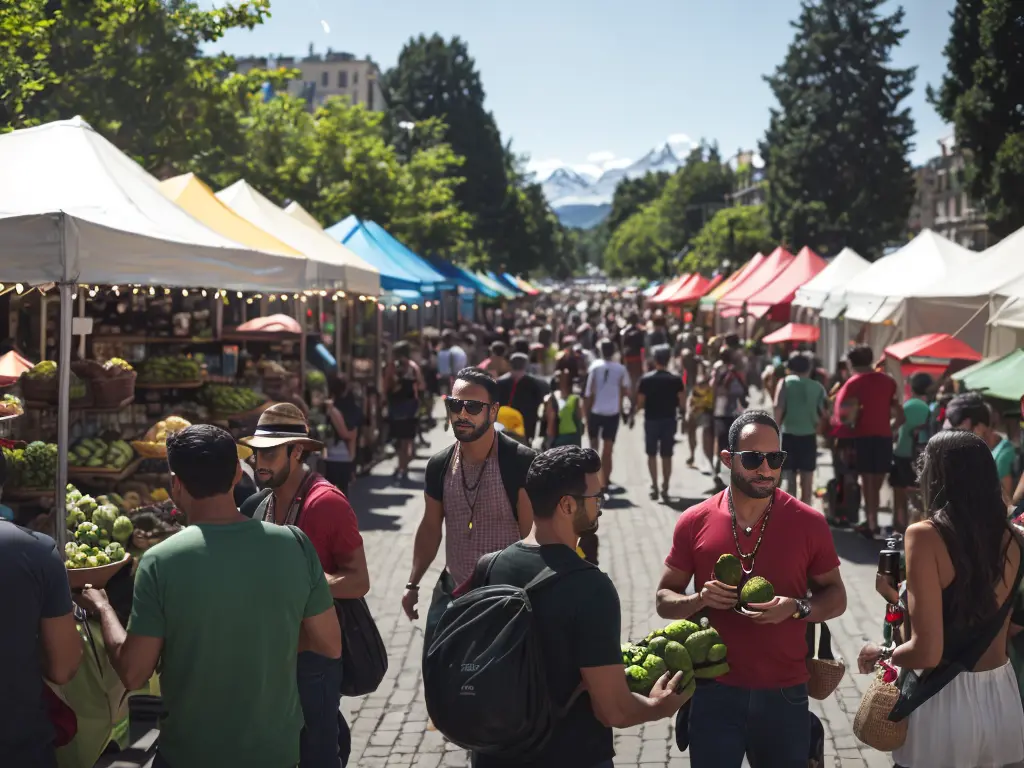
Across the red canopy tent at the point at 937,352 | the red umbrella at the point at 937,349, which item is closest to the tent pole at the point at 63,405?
the red canopy tent at the point at 937,352

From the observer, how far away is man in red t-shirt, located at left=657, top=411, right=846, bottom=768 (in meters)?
4.39

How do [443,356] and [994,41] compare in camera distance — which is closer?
[443,356]

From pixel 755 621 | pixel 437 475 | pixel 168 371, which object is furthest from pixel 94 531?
pixel 168 371

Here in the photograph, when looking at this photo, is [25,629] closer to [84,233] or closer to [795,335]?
[84,233]

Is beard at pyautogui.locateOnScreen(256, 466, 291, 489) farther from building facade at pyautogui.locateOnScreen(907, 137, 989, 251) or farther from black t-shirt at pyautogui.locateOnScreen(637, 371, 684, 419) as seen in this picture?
building facade at pyautogui.locateOnScreen(907, 137, 989, 251)

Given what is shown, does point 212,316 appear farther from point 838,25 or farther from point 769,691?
point 838,25

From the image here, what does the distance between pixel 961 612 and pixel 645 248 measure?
454ft

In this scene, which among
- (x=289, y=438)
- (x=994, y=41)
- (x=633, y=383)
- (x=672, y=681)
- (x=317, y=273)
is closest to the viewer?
(x=672, y=681)

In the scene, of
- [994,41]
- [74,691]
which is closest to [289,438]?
[74,691]

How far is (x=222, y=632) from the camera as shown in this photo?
367 cm

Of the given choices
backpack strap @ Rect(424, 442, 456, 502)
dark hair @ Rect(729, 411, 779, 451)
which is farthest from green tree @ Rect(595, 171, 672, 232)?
dark hair @ Rect(729, 411, 779, 451)

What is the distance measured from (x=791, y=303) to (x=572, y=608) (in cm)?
2163

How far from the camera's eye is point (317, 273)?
1293cm

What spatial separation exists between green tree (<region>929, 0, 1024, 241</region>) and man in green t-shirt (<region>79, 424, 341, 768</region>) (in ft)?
91.6
